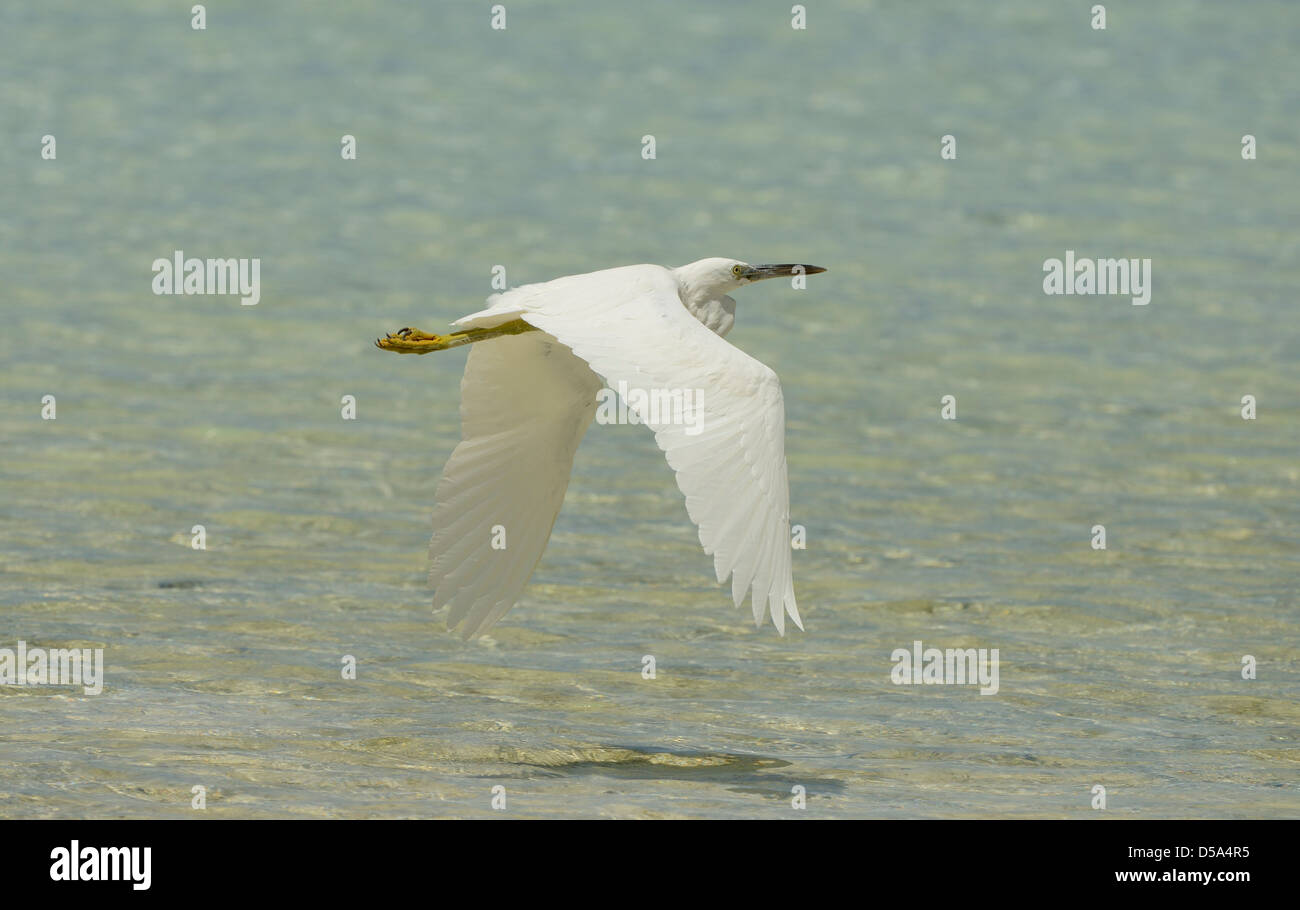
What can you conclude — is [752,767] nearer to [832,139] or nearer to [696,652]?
[696,652]

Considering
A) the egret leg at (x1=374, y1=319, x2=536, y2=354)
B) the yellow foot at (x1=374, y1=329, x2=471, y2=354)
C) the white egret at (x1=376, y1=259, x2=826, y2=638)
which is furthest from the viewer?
the yellow foot at (x1=374, y1=329, x2=471, y2=354)

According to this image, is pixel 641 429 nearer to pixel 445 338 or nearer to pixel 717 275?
pixel 717 275

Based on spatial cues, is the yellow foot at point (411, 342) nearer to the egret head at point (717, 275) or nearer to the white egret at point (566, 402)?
the white egret at point (566, 402)

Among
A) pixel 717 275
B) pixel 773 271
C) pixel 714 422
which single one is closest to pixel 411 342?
pixel 717 275

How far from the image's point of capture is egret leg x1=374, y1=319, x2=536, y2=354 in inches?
336

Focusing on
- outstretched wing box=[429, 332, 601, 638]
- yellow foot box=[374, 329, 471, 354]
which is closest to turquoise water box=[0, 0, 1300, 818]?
outstretched wing box=[429, 332, 601, 638]

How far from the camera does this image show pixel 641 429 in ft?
46.9

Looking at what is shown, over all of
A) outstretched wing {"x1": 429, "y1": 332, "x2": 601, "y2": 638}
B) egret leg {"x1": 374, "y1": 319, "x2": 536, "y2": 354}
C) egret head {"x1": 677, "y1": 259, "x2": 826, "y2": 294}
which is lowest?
outstretched wing {"x1": 429, "y1": 332, "x2": 601, "y2": 638}

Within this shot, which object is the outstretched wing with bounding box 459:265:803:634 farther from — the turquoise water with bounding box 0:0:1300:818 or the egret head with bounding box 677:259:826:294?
the turquoise water with bounding box 0:0:1300:818

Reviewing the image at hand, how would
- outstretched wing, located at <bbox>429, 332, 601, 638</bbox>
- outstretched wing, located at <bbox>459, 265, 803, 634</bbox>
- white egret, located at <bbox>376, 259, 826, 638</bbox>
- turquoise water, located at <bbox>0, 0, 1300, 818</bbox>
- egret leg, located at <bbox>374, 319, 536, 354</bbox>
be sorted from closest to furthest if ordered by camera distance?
outstretched wing, located at <bbox>459, 265, 803, 634</bbox> → white egret, located at <bbox>376, 259, 826, 638</bbox> → turquoise water, located at <bbox>0, 0, 1300, 818</bbox> → egret leg, located at <bbox>374, 319, 536, 354</bbox> → outstretched wing, located at <bbox>429, 332, 601, 638</bbox>

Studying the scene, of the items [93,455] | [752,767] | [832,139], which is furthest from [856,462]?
[832,139]

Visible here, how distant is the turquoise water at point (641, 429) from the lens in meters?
8.11

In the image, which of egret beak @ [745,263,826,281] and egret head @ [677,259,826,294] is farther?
egret beak @ [745,263,826,281]

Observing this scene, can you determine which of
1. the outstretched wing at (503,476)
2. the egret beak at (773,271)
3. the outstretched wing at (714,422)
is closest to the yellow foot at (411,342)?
the outstretched wing at (503,476)
